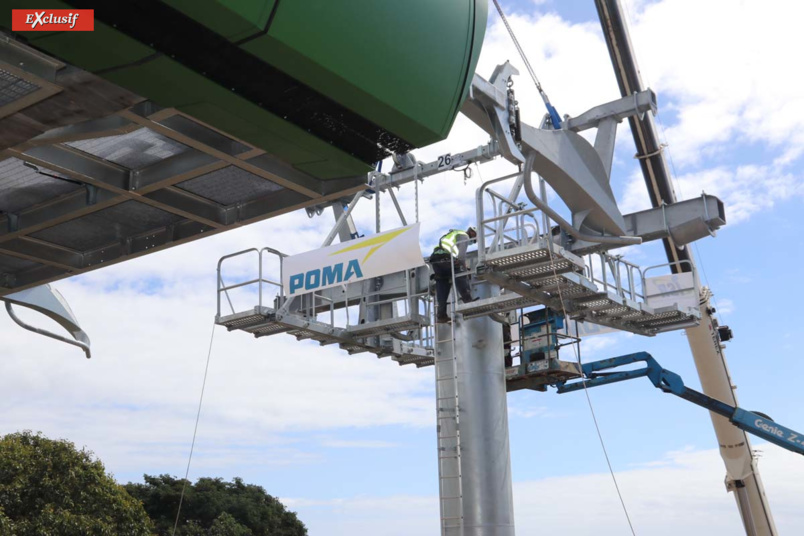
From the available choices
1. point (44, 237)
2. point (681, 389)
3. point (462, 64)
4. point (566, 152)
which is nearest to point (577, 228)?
point (566, 152)

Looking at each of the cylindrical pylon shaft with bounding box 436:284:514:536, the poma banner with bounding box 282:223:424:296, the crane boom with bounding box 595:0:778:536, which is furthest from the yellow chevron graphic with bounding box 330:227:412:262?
the crane boom with bounding box 595:0:778:536

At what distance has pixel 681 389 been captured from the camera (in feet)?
76.0

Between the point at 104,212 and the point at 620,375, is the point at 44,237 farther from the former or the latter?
the point at 620,375

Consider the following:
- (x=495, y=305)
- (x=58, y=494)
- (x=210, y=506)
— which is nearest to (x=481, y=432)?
(x=495, y=305)

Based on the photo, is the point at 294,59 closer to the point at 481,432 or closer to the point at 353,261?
the point at 353,261

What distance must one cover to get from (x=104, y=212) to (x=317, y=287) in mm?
12338

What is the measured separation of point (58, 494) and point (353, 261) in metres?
16.4

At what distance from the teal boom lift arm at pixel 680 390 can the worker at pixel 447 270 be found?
16.8 ft

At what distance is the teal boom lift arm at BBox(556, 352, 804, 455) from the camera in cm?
2288

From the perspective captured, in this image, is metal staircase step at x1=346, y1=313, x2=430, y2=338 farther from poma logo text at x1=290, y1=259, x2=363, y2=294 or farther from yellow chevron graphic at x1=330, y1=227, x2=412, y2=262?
yellow chevron graphic at x1=330, y1=227, x2=412, y2=262

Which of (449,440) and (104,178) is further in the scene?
(449,440)

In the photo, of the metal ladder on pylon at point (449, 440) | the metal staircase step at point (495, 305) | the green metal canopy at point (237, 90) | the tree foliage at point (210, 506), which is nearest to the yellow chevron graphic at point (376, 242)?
the metal ladder on pylon at point (449, 440)

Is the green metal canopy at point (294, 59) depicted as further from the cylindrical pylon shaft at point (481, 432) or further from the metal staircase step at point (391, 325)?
the metal staircase step at point (391, 325)

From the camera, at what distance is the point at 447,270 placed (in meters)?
19.0
